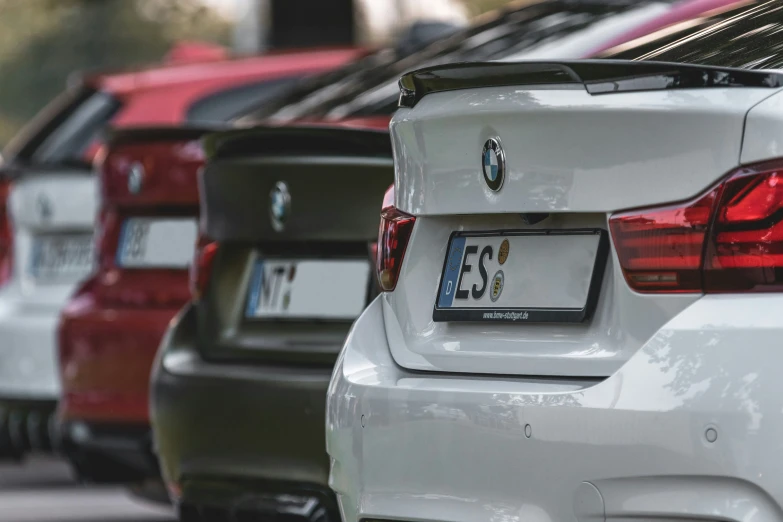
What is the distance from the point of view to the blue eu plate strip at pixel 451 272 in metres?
3.42

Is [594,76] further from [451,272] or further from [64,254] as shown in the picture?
[64,254]

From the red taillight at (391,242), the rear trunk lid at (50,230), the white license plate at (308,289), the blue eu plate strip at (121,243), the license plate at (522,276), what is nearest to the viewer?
the license plate at (522,276)

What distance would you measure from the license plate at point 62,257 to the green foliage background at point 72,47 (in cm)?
2925

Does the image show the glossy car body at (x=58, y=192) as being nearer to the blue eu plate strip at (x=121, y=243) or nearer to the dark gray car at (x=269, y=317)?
the blue eu plate strip at (x=121, y=243)

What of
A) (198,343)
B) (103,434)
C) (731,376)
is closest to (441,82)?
(731,376)

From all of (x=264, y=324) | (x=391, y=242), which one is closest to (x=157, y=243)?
(x=264, y=324)

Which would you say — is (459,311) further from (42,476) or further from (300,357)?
(42,476)

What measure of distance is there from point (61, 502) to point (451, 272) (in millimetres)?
4548

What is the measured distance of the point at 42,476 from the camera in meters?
8.65

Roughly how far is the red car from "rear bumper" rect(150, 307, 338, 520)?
0.95m

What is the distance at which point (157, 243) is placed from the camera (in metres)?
5.66

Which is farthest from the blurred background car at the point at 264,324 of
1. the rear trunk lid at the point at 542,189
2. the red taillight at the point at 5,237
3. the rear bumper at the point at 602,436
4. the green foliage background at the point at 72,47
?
the green foliage background at the point at 72,47

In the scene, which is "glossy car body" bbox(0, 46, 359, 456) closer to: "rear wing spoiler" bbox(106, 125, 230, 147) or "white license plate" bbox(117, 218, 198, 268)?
"white license plate" bbox(117, 218, 198, 268)

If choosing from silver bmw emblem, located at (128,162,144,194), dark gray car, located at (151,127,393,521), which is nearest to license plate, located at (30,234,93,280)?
silver bmw emblem, located at (128,162,144,194)
